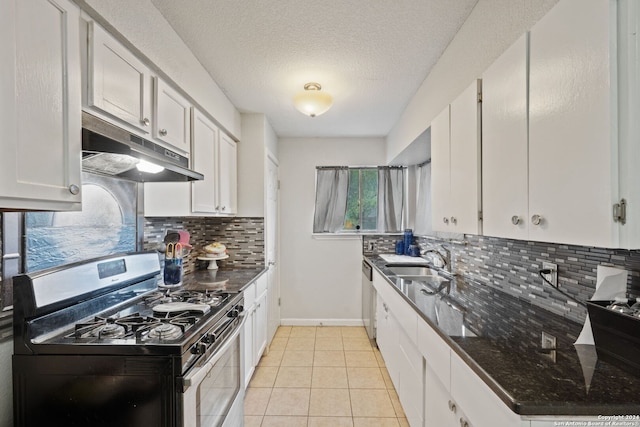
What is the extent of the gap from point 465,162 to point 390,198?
8.19 feet

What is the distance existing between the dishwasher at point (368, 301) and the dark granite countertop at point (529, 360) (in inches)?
72.5

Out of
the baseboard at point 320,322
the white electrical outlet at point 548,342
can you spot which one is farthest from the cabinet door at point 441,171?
the baseboard at point 320,322

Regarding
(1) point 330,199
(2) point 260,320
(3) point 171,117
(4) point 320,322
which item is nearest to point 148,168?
(3) point 171,117

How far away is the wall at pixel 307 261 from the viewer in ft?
13.5

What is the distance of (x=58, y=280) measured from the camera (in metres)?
1.35

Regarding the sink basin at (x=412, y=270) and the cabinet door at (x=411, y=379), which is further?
the sink basin at (x=412, y=270)

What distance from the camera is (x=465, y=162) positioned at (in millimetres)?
1585

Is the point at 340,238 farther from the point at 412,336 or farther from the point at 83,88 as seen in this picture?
the point at 83,88

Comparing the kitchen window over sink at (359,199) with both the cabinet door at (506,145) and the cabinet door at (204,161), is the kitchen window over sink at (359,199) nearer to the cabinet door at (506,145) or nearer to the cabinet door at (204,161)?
the cabinet door at (204,161)

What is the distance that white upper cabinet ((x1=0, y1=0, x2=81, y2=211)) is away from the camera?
2.71 ft

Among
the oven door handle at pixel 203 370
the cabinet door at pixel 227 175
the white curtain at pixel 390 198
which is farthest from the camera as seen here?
the white curtain at pixel 390 198

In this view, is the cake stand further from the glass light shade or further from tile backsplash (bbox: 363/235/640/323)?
tile backsplash (bbox: 363/235/640/323)

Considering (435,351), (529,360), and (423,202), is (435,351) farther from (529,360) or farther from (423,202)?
(423,202)

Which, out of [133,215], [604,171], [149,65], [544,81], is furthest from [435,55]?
[133,215]
